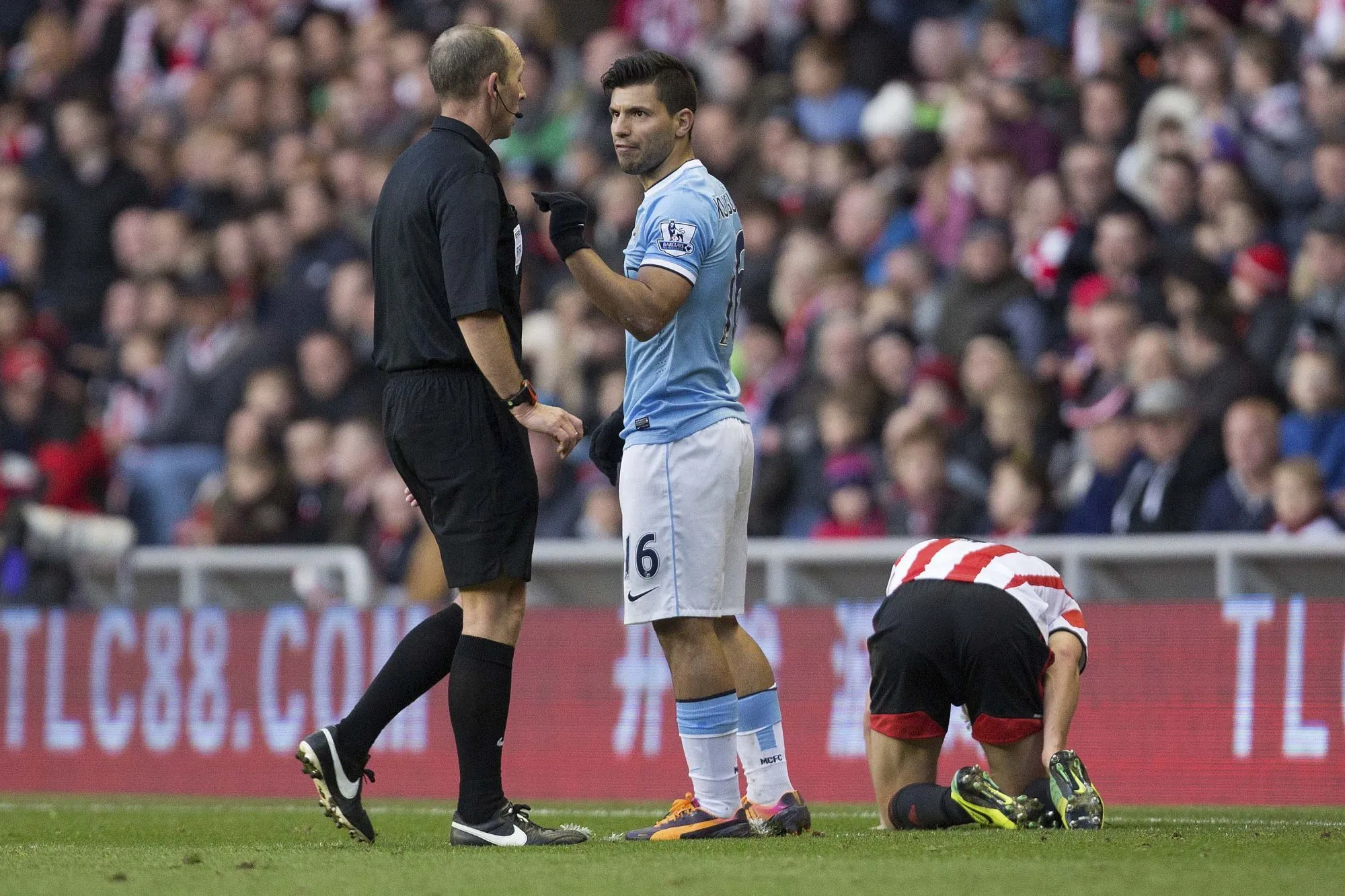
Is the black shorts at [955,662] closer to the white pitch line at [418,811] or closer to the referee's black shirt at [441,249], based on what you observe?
the white pitch line at [418,811]

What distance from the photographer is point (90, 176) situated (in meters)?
17.2

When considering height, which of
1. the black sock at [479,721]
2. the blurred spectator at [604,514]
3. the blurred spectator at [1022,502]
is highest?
the blurred spectator at [1022,502]

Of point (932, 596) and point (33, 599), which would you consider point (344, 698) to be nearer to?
point (33, 599)

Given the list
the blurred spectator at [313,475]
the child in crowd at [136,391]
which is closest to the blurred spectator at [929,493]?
the blurred spectator at [313,475]

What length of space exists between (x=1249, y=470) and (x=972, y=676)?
323cm

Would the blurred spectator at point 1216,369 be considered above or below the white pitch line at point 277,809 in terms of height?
above

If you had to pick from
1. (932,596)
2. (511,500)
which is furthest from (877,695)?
(511,500)

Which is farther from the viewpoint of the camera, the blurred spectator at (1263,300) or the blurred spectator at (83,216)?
the blurred spectator at (83,216)

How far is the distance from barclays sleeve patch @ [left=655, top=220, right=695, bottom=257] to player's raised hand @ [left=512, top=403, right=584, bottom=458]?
601 millimetres

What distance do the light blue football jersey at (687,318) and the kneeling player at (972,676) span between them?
1.07 m

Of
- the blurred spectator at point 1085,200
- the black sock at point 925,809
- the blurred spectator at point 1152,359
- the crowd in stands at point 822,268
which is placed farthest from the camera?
the blurred spectator at point 1085,200

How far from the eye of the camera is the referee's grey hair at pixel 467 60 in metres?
6.77

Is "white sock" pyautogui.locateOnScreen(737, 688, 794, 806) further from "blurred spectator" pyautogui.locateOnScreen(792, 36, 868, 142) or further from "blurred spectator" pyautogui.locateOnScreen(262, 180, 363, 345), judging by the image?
"blurred spectator" pyautogui.locateOnScreen(262, 180, 363, 345)

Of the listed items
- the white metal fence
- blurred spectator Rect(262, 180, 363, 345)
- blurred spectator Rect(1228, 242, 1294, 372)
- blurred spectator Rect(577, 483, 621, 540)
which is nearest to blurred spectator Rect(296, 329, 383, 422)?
blurred spectator Rect(262, 180, 363, 345)
